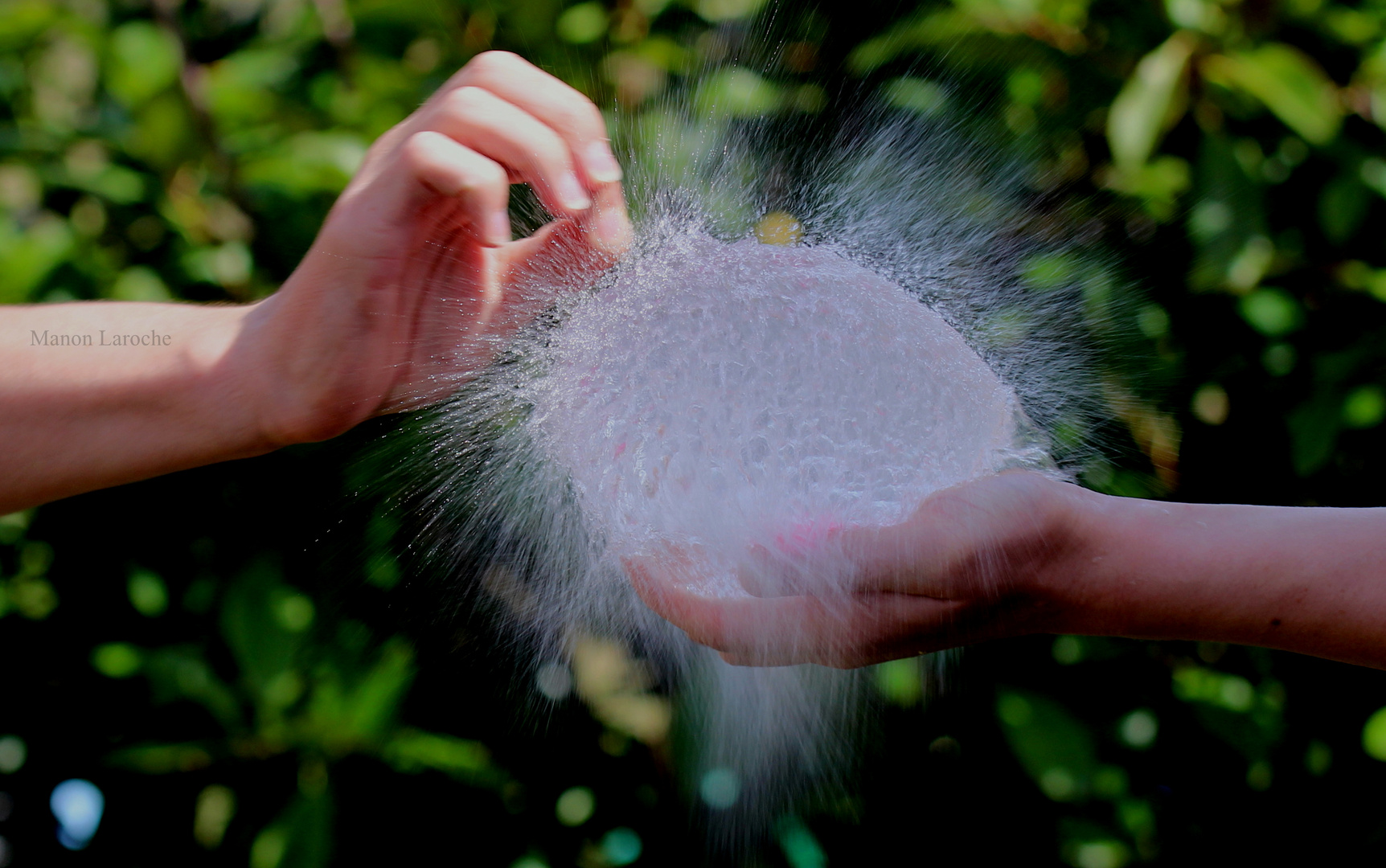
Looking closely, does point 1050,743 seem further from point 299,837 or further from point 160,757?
point 160,757

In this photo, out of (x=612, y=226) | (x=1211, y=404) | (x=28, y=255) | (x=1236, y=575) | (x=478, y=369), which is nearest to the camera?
(x=1236, y=575)

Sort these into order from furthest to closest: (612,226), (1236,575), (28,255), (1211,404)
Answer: (1211,404) → (28,255) → (612,226) → (1236,575)

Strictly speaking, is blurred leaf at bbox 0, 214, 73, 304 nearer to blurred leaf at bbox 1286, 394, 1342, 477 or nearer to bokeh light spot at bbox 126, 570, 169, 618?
bokeh light spot at bbox 126, 570, 169, 618

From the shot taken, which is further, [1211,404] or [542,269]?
[1211,404]

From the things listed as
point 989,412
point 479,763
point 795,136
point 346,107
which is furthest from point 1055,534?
point 346,107

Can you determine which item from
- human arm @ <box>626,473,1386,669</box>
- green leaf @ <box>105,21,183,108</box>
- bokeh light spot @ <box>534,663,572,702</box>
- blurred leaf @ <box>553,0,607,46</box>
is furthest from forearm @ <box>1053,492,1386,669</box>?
green leaf @ <box>105,21,183,108</box>

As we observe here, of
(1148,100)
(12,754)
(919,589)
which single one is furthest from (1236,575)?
(12,754)

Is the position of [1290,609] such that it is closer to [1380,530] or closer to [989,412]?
[1380,530]

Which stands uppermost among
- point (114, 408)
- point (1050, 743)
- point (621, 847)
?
point (114, 408)
